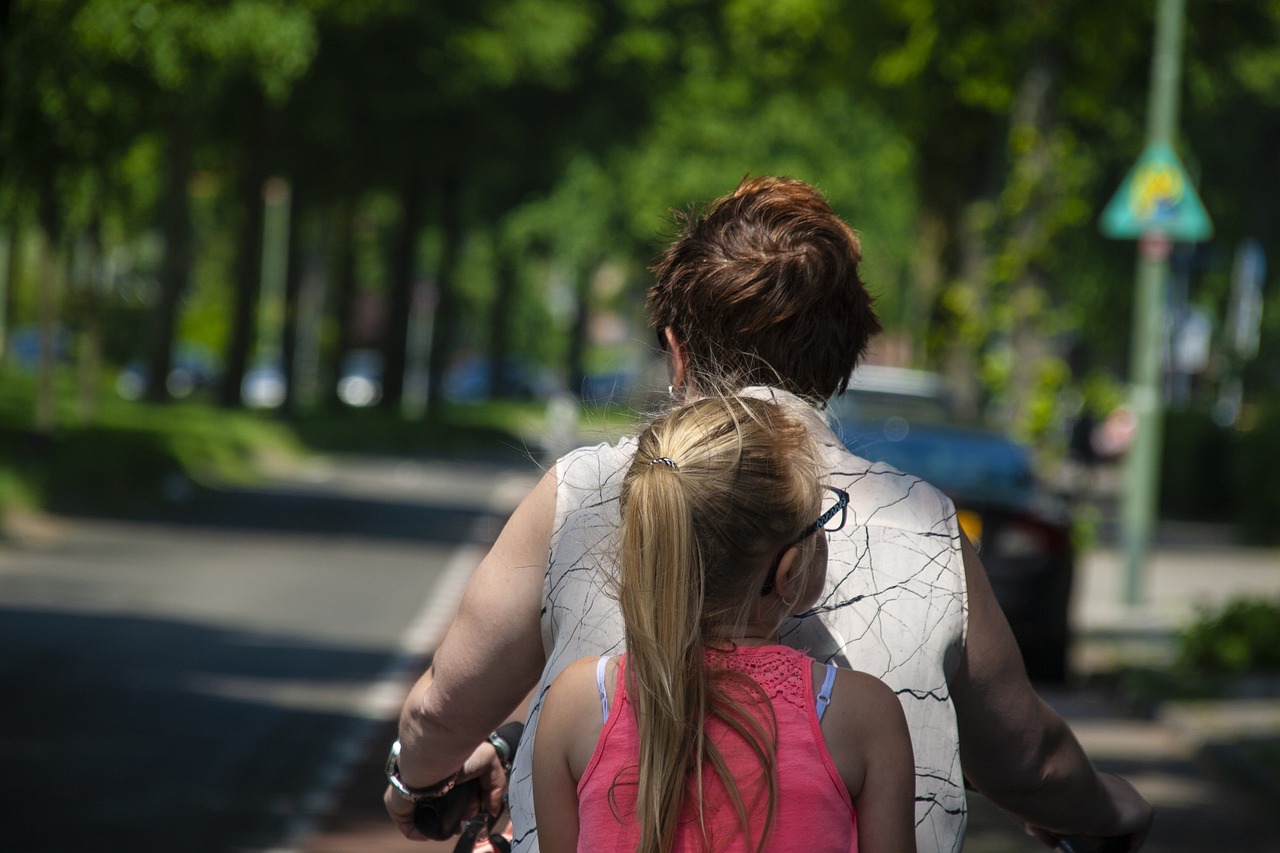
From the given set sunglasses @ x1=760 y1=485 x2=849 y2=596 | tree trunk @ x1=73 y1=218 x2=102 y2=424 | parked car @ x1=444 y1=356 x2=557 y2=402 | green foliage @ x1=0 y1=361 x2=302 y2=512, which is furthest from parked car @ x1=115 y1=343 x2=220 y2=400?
sunglasses @ x1=760 y1=485 x2=849 y2=596

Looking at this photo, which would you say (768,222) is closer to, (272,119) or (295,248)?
(272,119)

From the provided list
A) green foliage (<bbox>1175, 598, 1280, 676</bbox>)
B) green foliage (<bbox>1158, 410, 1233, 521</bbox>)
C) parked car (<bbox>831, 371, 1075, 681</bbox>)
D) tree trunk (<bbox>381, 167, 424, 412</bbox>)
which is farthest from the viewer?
tree trunk (<bbox>381, 167, 424, 412</bbox>)

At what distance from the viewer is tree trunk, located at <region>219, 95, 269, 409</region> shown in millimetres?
28500

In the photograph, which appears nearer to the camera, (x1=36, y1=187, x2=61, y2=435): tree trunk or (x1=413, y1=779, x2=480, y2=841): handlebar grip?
(x1=413, y1=779, x2=480, y2=841): handlebar grip

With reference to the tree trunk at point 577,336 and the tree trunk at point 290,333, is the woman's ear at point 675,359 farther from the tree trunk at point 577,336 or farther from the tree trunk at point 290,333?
the tree trunk at point 577,336

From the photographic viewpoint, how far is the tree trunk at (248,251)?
28500 millimetres

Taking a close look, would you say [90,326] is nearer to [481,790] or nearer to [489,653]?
[481,790]

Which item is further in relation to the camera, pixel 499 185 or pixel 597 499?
pixel 499 185

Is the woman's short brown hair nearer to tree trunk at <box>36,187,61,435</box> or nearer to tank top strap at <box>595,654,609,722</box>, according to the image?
tank top strap at <box>595,654,609,722</box>

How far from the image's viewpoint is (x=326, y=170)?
31297 millimetres

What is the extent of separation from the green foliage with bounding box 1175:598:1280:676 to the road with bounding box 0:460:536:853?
14.1 ft

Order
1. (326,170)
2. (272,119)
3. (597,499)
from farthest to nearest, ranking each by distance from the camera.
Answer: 1. (326,170)
2. (272,119)
3. (597,499)

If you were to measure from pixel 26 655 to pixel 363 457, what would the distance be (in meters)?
23.6

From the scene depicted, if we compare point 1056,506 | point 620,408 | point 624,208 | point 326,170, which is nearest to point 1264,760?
point 1056,506
